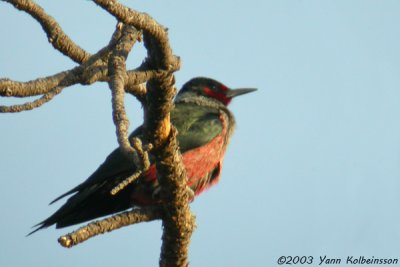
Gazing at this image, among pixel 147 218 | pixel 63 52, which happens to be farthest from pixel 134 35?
pixel 147 218

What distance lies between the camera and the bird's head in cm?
770

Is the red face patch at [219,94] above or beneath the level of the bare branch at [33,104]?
beneath

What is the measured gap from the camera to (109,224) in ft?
13.5

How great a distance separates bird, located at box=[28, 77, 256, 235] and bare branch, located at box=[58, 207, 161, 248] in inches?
32.0

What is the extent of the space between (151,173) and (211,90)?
1850mm

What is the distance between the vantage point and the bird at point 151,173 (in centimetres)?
600

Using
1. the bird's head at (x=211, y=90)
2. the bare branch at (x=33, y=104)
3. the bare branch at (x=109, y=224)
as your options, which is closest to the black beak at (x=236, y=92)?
the bird's head at (x=211, y=90)

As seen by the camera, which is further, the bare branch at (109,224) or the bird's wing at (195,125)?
the bird's wing at (195,125)

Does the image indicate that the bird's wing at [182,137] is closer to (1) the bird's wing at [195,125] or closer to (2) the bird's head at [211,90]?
(1) the bird's wing at [195,125]

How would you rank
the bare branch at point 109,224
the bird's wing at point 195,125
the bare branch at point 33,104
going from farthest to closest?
the bird's wing at point 195,125
the bare branch at point 109,224
the bare branch at point 33,104

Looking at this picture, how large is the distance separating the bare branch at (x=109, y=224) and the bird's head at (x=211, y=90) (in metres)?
3.09

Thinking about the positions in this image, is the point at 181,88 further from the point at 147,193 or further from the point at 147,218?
the point at 147,218

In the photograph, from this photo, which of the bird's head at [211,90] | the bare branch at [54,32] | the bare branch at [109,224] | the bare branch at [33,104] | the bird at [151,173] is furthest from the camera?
the bird's head at [211,90]

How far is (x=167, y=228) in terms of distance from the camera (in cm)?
473
